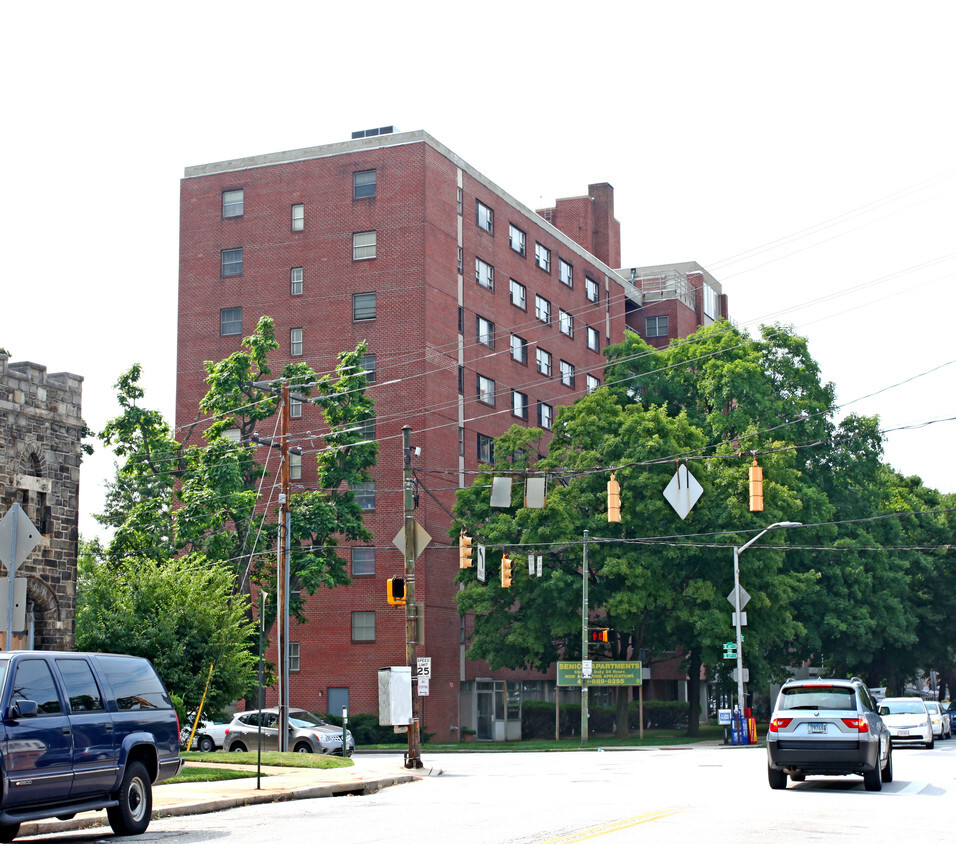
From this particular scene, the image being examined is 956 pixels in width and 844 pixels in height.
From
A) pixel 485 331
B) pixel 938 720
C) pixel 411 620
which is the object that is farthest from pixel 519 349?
pixel 411 620

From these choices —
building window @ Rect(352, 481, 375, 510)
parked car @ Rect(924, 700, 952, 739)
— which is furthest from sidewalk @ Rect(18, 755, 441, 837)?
building window @ Rect(352, 481, 375, 510)

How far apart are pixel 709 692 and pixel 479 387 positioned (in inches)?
1266

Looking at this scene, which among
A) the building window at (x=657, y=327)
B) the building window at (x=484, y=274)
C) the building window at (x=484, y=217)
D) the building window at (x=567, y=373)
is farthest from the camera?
the building window at (x=657, y=327)

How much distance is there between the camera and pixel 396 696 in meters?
28.2

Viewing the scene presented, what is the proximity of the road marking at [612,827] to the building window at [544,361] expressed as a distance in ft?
167

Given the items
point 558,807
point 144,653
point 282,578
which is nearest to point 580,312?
point 282,578

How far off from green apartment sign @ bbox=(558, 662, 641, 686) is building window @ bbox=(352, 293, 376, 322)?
18.1 metres

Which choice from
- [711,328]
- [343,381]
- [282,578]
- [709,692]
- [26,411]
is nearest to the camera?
[26,411]

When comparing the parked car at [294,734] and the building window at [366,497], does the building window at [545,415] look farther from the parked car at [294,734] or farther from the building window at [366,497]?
the parked car at [294,734]

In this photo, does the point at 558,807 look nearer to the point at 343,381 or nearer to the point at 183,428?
the point at 343,381

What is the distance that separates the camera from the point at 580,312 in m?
73.2

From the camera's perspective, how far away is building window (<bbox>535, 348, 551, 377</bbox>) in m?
67.4

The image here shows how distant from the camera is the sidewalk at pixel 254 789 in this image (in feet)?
52.9

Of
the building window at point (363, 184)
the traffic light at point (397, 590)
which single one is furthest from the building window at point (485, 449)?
the traffic light at point (397, 590)
